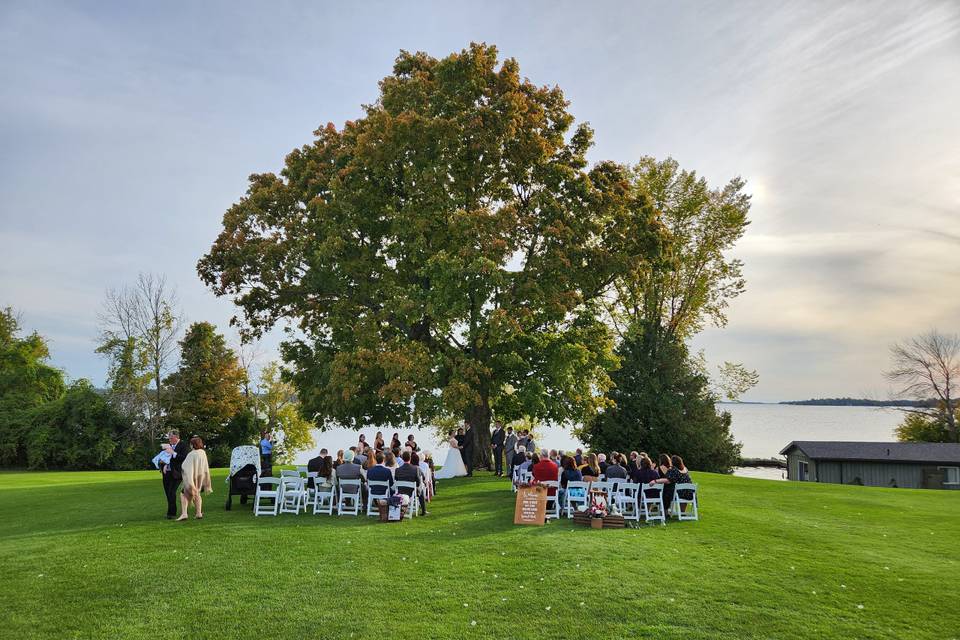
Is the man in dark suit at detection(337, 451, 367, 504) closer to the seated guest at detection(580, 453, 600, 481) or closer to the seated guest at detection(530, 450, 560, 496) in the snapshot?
the seated guest at detection(530, 450, 560, 496)

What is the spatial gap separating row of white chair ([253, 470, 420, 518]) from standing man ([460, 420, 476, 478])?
959cm

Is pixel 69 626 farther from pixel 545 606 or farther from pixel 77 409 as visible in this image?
pixel 77 409

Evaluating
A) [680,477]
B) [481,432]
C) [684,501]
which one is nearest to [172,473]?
[680,477]

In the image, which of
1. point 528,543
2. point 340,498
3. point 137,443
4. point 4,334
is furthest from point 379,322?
point 4,334

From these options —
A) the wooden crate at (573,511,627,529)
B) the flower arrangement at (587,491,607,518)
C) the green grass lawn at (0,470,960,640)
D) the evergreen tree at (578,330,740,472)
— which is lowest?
the green grass lawn at (0,470,960,640)

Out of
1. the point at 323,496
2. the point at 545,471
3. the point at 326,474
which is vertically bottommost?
the point at 323,496

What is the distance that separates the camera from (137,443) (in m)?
40.0

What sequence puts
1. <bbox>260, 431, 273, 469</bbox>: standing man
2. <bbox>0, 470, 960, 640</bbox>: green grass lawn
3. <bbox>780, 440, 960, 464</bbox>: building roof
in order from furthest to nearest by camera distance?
1. <bbox>780, 440, 960, 464</bbox>: building roof
2. <bbox>260, 431, 273, 469</bbox>: standing man
3. <bbox>0, 470, 960, 640</bbox>: green grass lawn

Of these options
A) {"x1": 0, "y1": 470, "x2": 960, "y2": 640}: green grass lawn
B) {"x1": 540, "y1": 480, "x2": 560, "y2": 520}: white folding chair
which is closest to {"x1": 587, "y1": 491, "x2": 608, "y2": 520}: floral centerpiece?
{"x1": 0, "y1": 470, "x2": 960, "y2": 640}: green grass lawn

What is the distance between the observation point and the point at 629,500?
14.7m

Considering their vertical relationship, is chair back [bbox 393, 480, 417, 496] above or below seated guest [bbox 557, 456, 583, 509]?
below

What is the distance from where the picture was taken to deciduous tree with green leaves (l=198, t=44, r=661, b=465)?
2433 centimetres

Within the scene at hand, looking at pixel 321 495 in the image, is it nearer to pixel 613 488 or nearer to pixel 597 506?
pixel 597 506

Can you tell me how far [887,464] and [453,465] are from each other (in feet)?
95.6
